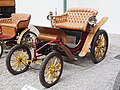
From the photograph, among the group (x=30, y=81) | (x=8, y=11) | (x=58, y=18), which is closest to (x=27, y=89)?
(x=30, y=81)

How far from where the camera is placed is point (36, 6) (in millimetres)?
6789

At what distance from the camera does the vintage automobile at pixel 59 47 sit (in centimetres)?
249

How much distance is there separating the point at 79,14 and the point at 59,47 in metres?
1.08

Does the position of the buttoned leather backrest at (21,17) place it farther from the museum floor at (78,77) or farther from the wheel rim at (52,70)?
the wheel rim at (52,70)

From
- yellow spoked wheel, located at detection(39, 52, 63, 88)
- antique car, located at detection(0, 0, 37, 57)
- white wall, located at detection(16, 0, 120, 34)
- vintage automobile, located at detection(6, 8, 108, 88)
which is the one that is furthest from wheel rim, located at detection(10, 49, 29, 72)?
white wall, located at detection(16, 0, 120, 34)

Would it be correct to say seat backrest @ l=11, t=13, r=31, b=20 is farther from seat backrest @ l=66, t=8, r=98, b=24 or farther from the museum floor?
the museum floor

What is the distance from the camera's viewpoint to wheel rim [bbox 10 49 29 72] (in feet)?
9.16

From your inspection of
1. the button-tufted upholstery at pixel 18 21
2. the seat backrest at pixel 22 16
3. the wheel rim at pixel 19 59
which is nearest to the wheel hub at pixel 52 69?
the wheel rim at pixel 19 59

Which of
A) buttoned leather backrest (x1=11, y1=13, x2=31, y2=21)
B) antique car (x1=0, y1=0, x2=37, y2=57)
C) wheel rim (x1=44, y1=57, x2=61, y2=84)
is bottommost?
wheel rim (x1=44, y1=57, x2=61, y2=84)

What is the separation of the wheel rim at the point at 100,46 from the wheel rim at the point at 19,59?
1.20 metres

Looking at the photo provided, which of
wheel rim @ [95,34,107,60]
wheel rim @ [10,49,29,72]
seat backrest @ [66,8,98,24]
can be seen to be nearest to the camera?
wheel rim @ [10,49,29,72]

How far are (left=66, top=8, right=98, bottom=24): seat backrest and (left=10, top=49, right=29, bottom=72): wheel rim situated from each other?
1212 mm

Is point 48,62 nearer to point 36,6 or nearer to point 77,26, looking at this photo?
point 77,26

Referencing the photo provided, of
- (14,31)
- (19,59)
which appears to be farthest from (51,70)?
(14,31)
